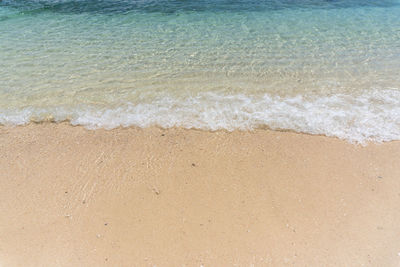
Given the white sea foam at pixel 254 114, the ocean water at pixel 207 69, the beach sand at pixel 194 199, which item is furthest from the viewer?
the ocean water at pixel 207 69

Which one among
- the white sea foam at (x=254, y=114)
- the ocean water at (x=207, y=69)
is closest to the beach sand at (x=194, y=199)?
the white sea foam at (x=254, y=114)

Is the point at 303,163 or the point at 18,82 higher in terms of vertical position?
the point at 18,82

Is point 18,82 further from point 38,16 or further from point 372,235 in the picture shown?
point 372,235

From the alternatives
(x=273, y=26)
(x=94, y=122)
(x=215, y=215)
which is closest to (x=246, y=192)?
(x=215, y=215)

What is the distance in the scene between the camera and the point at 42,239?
3309 mm

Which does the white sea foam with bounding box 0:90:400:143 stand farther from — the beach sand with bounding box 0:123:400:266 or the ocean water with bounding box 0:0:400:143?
the beach sand with bounding box 0:123:400:266

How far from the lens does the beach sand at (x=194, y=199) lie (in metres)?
3.16

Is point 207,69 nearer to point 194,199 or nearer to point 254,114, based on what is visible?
point 254,114

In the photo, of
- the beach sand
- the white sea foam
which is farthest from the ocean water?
the beach sand

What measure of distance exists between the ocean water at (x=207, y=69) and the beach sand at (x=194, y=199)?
1.81ft

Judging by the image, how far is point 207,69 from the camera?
22.9 ft

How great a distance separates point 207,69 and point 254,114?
2296 mm

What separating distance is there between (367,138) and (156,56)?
5.64 m

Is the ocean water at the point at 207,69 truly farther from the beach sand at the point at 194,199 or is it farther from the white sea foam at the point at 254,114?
the beach sand at the point at 194,199
